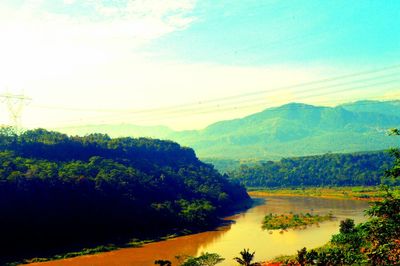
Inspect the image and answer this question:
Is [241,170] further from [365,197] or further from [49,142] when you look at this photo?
[49,142]

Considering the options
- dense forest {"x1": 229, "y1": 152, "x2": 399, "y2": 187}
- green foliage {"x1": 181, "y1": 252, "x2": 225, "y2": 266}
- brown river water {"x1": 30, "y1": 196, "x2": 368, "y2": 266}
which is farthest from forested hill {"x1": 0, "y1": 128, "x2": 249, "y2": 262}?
dense forest {"x1": 229, "y1": 152, "x2": 399, "y2": 187}

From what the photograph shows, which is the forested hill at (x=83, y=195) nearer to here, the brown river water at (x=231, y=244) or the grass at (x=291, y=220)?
the brown river water at (x=231, y=244)

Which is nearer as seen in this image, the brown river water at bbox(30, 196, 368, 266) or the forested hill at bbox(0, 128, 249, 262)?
the brown river water at bbox(30, 196, 368, 266)

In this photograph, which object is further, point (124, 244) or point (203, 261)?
point (124, 244)

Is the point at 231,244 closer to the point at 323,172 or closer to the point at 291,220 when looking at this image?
the point at 291,220

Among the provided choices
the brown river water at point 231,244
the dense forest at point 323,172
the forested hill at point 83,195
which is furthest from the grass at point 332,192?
the forested hill at point 83,195

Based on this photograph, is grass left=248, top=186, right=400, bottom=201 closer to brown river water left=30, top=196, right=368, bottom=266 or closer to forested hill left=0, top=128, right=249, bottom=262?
brown river water left=30, top=196, right=368, bottom=266

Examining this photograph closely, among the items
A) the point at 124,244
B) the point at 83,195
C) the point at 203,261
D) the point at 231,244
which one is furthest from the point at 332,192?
the point at 203,261
